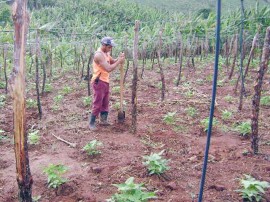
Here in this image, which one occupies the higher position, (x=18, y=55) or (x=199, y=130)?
(x=18, y=55)

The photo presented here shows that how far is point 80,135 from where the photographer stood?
606 cm

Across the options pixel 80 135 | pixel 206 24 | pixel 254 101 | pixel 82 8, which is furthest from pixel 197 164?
pixel 82 8

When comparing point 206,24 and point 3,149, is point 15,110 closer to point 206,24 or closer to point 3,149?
point 3,149

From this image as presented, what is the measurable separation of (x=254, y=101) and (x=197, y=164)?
3.99ft

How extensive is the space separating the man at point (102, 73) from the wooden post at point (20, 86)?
267 cm

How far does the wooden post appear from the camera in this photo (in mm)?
3186

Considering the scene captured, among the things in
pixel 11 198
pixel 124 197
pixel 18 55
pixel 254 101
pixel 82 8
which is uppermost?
pixel 82 8

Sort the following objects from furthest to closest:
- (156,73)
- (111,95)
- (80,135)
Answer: (156,73) < (111,95) < (80,135)

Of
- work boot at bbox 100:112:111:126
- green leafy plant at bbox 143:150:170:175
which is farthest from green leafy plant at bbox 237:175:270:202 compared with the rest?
work boot at bbox 100:112:111:126

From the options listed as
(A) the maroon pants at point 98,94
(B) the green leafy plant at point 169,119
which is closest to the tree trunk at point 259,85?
(B) the green leafy plant at point 169,119

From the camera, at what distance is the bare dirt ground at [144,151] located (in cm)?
400

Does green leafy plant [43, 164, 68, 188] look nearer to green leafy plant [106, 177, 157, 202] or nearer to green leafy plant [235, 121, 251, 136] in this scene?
green leafy plant [106, 177, 157, 202]

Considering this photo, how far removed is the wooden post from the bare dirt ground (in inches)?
27.4

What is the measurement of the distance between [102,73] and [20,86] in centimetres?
291
